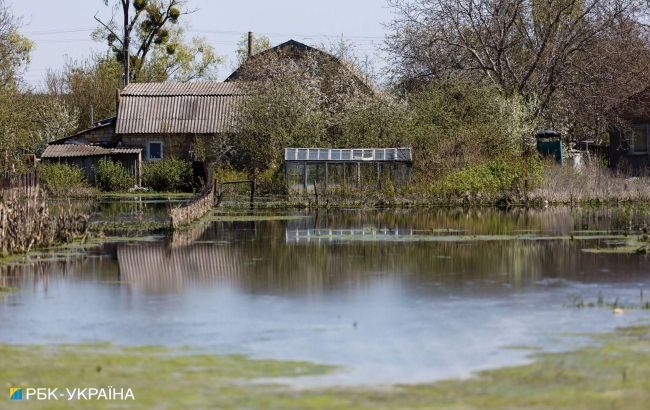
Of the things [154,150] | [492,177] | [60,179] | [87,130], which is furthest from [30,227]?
[87,130]

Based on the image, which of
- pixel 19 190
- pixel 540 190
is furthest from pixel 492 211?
pixel 19 190

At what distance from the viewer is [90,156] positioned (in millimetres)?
66500

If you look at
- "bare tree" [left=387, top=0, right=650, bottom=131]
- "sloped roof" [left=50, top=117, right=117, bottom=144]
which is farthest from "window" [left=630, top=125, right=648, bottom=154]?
"sloped roof" [left=50, top=117, right=117, bottom=144]

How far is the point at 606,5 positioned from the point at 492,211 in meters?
20.2

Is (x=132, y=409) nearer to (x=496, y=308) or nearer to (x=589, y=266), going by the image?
(x=496, y=308)

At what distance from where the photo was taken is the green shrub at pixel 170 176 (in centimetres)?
6475

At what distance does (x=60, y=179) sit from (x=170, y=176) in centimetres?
575

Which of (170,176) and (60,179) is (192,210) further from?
(170,176)

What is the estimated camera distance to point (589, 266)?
24.7 metres

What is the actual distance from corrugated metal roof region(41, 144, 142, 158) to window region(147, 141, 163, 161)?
136 inches

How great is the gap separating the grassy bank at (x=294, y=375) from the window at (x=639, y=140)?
153 ft

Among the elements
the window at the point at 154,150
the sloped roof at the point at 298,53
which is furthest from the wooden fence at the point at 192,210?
the window at the point at 154,150

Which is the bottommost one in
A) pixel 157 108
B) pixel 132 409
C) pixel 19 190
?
pixel 132 409

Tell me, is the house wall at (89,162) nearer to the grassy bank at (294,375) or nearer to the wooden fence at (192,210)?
the wooden fence at (192,210)
